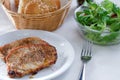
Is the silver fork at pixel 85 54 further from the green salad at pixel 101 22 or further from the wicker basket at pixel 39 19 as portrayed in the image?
the wicker basket at pixel 39 19

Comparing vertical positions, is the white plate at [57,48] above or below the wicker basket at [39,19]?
below

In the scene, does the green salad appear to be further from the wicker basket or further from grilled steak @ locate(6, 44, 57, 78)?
grilled steak @ locate(6, 44, 57, 78)

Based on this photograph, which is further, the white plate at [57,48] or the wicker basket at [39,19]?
the wicker basket at [39,19]

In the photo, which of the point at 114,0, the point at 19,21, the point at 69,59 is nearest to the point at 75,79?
the point at 69,59

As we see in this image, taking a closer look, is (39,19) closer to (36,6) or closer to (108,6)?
(36,6)

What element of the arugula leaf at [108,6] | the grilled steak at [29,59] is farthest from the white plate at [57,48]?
the arugula leaf at [108,6]

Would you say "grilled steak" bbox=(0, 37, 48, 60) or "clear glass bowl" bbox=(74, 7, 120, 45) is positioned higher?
"clear glass bowl" bbox=(74, 7, 120, 45)

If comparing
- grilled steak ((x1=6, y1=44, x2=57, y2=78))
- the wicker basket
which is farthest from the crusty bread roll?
grilled steak ((x1=6, y1=44, x2=57, y2=78))
